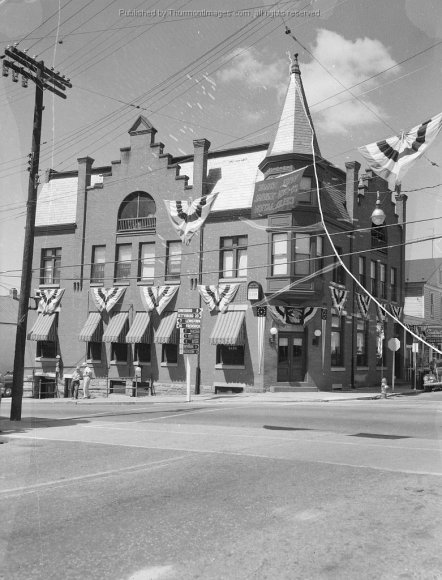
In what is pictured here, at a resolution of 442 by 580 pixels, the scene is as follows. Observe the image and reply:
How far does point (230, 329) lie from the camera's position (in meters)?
29.1

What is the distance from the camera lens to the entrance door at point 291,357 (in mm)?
29188


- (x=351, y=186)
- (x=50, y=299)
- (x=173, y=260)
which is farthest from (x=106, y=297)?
(x=351, y=186)

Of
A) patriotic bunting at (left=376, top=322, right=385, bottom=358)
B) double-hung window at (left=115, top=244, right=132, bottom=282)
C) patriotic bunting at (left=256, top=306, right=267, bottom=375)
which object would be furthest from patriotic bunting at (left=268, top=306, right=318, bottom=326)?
double-hung window at (left=115, top=244, right=132, bottom=282)

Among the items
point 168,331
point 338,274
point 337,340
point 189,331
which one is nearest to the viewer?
point 189,331

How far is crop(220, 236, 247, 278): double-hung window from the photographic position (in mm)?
30109

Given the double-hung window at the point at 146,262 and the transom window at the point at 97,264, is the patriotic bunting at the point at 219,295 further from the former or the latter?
the transom window at the point at 97,264

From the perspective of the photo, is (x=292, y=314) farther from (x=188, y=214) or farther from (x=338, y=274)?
(x=188, y=214)

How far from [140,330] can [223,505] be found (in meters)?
25.1

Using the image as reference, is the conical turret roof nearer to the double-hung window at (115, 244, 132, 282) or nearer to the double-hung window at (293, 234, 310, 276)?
the double-hung window at (293, 234, 310, 276)

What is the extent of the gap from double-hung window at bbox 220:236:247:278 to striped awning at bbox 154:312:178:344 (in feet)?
12.1

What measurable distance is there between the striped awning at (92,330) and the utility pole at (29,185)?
14408mm

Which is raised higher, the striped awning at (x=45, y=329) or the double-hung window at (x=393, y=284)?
the double-hung window at (x=393, y=284)

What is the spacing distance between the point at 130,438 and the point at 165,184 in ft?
70.0

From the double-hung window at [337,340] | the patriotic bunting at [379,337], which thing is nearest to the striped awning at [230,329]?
the double-hung window at [337,340]
